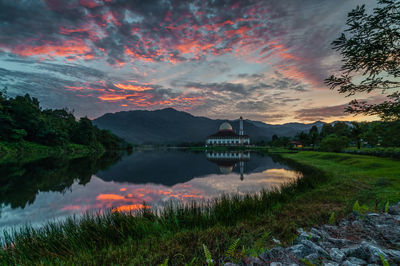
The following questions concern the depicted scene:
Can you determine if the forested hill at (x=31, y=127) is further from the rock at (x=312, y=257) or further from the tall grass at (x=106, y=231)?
the rock at (x=312, y=257)

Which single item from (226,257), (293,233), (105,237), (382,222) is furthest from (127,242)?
(382,222)

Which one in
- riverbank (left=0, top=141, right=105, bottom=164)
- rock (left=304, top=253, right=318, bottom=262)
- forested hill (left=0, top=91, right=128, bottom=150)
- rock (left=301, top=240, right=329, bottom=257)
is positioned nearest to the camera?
rock (left=304, top=253, right=318, bottom=262)

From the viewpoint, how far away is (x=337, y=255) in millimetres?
3914

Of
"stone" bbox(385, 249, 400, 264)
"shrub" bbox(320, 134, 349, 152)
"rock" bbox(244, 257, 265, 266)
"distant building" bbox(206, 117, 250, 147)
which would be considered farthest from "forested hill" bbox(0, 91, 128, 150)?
"shrub" bbox(320, 134, 349, 152)

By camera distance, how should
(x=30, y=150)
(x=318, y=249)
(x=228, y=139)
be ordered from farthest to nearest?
1. (x=228, y=139)
2. (x=30, y=150)
3. (x=318, y=249)

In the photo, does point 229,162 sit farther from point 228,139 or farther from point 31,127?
point 228,139

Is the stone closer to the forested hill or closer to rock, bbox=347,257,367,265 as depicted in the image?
rock, bbox=347,257,367,265

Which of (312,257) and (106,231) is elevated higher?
(312,257)

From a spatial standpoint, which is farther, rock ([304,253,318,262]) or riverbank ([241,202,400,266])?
rock ([304,253,318,262])

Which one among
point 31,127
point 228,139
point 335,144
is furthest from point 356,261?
point 228,139

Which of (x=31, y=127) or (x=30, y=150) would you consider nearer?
(x=30, y=150)

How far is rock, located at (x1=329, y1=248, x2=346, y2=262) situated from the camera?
3829mm

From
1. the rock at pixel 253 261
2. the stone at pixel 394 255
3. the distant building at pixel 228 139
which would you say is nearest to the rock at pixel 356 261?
the stone at pixel 394 255

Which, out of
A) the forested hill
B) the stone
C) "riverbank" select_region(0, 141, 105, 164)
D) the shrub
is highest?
the forested hill
